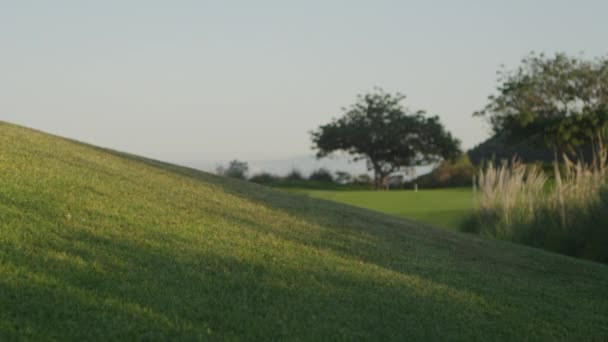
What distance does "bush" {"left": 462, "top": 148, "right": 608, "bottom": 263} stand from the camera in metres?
12.1

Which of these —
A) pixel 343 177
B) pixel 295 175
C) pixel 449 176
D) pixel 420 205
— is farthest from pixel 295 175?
pixel 420 205

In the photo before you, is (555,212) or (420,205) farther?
(420,205)

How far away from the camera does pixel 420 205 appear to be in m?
21.1

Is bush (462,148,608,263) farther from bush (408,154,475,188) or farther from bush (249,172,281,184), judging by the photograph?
bush (408,154,475,188)

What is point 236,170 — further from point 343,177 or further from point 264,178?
point 343,177

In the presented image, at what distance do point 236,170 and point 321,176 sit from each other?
6.75 m

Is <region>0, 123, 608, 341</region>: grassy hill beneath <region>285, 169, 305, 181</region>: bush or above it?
beneath

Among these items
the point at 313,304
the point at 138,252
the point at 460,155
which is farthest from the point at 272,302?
the point at 460,155

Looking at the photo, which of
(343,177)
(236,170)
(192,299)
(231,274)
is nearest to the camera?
(192,299)

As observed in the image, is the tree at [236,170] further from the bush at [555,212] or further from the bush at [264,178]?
the bush at [555,212]

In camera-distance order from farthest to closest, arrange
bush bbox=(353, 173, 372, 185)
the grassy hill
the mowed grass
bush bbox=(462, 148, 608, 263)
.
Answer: bush bbox=(353, 173, 372, 185) → the mowed grass → bush bbox=(462, 148, 608, 263) → the grassy hill

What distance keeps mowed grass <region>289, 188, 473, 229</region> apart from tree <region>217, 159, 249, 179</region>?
450 inches

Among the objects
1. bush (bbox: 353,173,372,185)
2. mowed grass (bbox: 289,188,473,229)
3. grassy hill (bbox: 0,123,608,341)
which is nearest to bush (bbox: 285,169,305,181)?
bush (bbox: 353,173,372,185)

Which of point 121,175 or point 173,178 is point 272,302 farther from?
point 173,178
